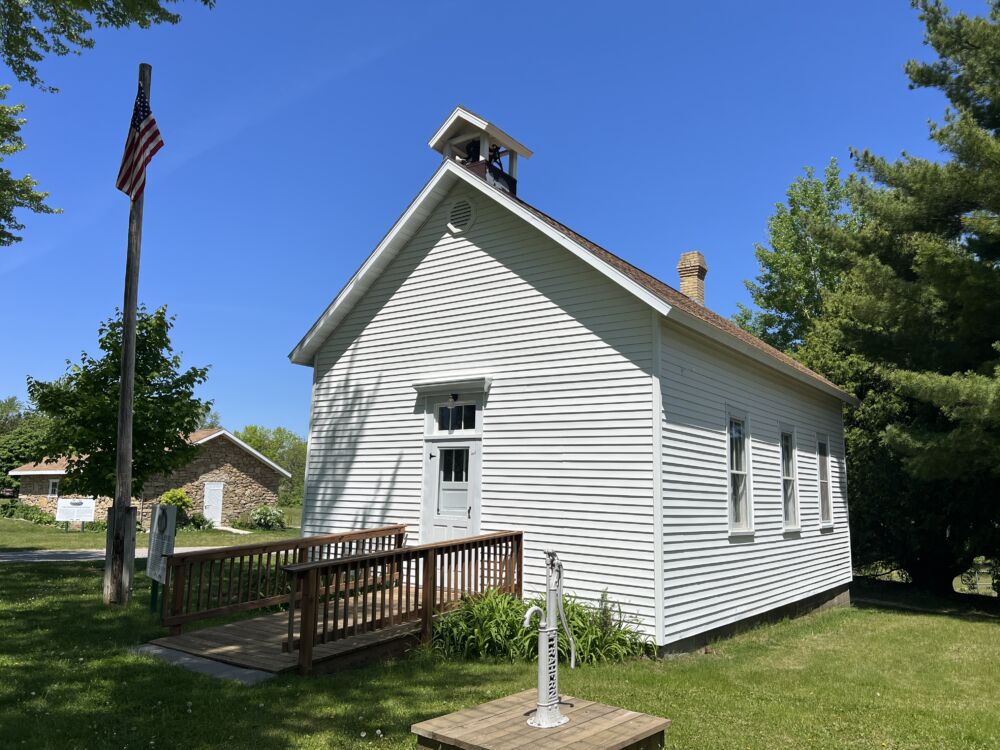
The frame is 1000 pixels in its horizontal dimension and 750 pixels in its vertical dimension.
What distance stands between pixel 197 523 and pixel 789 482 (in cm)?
2561

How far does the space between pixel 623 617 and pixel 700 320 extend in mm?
3824

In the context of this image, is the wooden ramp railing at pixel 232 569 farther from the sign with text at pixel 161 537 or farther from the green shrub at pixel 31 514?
the green shrub at pixel 31 514

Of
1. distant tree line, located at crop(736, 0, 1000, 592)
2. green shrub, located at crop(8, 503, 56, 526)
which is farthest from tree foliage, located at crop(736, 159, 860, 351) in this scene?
green shrub, located at crop(8, 503, 56, 526)

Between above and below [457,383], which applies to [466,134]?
above

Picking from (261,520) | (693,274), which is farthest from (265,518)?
(693,274)

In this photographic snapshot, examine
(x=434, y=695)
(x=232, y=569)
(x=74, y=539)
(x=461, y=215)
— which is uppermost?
(x=461, y=215)

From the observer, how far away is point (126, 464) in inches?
420

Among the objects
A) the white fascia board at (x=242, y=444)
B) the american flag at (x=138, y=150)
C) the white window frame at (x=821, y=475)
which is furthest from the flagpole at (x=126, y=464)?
the white fascia board at (x=242, y=444)

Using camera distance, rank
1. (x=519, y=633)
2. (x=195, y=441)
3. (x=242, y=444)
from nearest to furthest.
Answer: (x=519, y=633)
(x=195, y=441)
(x=242, y=444)

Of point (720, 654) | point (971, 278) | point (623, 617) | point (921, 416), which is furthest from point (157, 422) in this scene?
point (921, 416)

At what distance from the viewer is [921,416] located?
1588 cm

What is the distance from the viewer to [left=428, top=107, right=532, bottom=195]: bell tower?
1177 centimetres

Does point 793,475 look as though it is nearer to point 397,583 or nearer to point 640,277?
point 640,277

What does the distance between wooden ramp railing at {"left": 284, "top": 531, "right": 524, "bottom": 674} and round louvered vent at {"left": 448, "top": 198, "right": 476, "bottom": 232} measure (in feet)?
15.4
